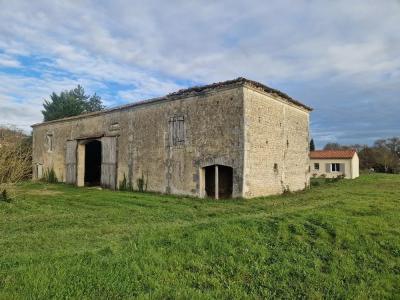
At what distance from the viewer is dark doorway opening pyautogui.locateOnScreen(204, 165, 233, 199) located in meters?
14.9

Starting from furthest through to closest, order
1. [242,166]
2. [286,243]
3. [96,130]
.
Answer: [96,130] → [242,166] → [286,243]

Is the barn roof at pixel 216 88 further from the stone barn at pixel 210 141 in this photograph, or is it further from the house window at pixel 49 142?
the house window at pixel 49 142

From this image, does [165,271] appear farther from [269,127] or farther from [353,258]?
[269,127]

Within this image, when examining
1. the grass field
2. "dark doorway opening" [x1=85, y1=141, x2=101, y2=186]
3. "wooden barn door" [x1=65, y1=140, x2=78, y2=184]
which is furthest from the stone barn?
the grass field

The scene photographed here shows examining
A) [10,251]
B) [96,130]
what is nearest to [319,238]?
[10,251]

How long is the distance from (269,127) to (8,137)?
1080cm

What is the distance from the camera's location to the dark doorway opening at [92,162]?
81.3 ft

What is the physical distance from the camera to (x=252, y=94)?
47.5 ft

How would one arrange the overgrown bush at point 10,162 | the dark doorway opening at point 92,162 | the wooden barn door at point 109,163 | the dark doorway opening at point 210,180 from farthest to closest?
the dark doorway opening at point 92,162 < the wooden barn door at point 109,163 < the dark doorway opening at point 210,180 < the overgrown bush at point 10,162

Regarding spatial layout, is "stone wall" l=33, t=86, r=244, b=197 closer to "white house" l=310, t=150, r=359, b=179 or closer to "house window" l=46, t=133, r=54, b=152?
"house window" l=46, t=133, r=54, b=152

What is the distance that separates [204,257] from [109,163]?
14823 millimetres

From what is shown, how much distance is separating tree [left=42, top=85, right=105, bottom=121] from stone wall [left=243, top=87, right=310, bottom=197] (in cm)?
2541

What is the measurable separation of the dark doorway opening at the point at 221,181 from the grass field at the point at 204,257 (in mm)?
5835

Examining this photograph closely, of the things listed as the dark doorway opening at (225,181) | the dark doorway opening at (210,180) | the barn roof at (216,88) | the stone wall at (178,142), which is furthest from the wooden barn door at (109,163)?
the dark doorway opening at (225,181)
